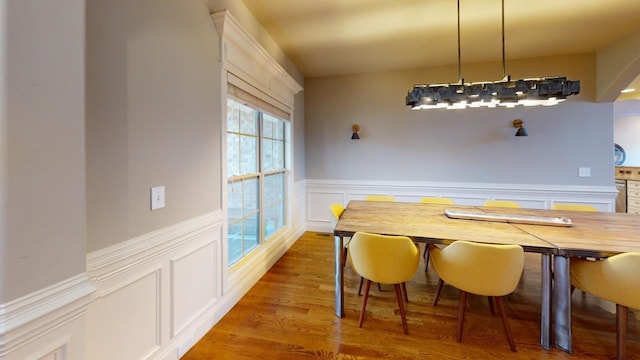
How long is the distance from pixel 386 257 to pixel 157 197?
1.50 meters

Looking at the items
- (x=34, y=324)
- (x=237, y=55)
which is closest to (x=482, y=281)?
(x=34, y=324)

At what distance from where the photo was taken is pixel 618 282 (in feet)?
5.07

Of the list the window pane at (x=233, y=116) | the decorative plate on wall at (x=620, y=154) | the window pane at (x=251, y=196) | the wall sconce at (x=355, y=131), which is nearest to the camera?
the window pane at (x=233, y=116)

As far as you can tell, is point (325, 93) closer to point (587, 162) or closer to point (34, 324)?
point (587, 162)

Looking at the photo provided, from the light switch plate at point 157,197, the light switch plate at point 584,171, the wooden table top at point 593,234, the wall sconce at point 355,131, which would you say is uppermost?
the wall sconce at point 355,131

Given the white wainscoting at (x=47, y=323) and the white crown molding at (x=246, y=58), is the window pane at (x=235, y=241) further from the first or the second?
the white wainscoting at (x=47, y=323)

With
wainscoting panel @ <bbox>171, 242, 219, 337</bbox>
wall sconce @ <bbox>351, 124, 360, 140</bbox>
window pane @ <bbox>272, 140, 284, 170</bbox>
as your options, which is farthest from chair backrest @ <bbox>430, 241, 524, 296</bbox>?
wall sconce @ <bbox>351, 124, 360, 140</bbox>

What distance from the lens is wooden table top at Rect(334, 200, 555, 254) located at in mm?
1802

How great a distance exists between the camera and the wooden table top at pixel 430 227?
180cm

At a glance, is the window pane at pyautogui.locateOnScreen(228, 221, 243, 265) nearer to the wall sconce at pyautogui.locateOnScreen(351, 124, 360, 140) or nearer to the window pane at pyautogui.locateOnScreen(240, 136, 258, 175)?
the window pane at pyautogui.locateOnScreen(240, 136, 258, 175)

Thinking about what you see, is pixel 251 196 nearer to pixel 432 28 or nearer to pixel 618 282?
pixel 432 28

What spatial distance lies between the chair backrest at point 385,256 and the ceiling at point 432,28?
209cm

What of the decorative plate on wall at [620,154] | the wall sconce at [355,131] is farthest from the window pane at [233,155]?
the decorative plate on wall at [620,154]

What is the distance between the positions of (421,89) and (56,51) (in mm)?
2221
